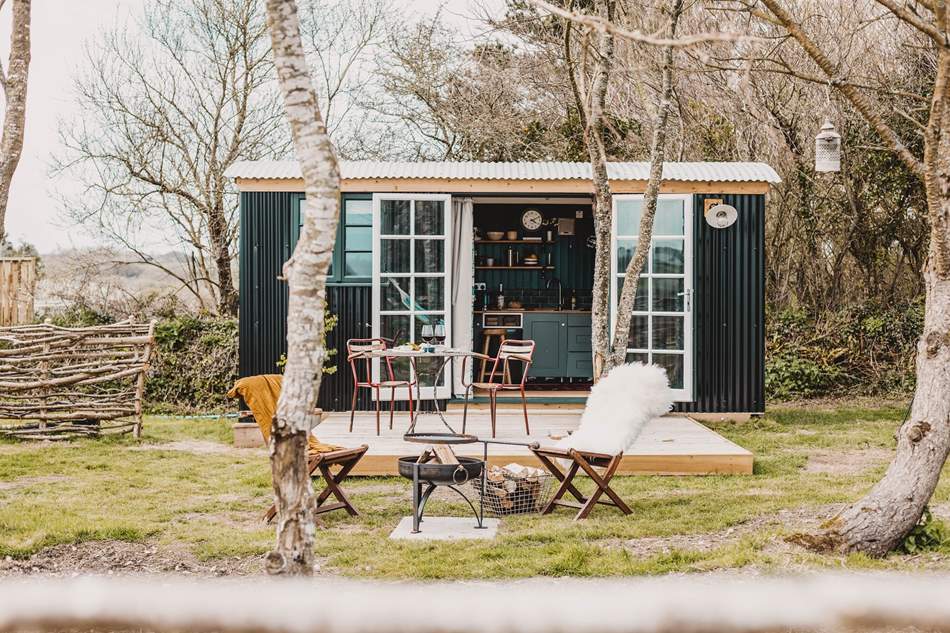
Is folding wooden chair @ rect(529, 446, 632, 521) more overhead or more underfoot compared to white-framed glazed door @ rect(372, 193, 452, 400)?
more underfoot

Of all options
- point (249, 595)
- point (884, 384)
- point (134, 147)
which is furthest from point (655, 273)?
point (249, 595)

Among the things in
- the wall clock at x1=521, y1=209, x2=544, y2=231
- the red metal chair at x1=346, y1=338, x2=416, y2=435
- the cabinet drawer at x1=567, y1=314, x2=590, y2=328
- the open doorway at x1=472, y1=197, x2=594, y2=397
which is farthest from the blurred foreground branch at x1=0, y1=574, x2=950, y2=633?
the wall clock at x1=521, y1=209, x2=544, y2=231

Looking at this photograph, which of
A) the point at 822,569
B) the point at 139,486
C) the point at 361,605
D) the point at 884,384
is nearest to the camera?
the point at 361,605

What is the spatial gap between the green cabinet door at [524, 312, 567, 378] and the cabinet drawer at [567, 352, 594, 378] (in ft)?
0.20

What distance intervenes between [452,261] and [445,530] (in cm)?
470

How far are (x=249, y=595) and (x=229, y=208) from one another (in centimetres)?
1372

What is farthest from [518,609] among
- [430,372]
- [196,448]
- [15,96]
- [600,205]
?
[430,372]

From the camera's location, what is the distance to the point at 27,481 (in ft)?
24.3

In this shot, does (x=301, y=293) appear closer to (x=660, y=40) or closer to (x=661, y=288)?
(x=660, y=40)

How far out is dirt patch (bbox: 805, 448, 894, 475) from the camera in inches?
300

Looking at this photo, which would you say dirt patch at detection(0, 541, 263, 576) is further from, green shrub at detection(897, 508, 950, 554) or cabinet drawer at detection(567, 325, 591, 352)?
cabinet drawer at detection(567, 325, 591, 352)

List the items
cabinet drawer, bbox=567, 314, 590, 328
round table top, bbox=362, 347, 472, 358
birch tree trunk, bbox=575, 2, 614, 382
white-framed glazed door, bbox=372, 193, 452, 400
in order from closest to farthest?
round table top, bbox=362, 347, 472, 358 < birch tree trunk, bbox=575, 2, 614, 382 < white-framed glazed door, bbox=372, 193, 452, 400 < cabinet drawer, bbox=567, 314, 590, 328

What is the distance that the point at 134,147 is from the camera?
14.0m

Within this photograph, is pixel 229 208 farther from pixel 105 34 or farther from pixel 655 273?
pixel 655 273
